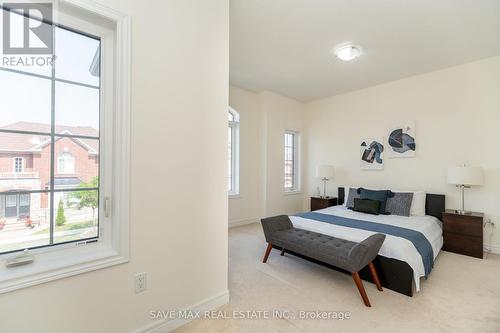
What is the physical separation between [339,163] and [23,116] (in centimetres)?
490

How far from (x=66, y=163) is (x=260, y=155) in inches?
150

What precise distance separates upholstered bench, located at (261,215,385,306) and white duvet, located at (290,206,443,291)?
5.9 inches

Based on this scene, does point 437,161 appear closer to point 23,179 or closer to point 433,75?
point 433,75

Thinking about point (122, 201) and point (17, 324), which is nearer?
point (17, 324)

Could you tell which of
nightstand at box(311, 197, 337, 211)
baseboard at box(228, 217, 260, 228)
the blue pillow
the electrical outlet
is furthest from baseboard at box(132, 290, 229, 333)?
nightstand at box(311, 197, 337, 211)

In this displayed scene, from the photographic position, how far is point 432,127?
3.76m

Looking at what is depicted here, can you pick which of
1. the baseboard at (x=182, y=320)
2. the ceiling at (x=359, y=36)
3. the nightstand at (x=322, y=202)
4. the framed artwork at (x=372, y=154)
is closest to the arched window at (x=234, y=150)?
the ceiling at (x=359, y=36)

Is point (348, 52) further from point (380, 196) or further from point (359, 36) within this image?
point (380, 196)

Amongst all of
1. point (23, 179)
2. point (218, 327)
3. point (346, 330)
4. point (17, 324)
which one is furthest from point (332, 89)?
point (17, 324)

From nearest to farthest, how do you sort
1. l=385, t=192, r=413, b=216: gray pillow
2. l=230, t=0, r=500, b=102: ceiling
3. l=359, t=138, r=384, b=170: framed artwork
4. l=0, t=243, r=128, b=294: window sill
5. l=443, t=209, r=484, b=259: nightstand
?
l=0, t=243, r=128, b=294: window sill < l=230, t=0, r=500, b=102: ceiling < l=443, t=209, r=484, b=259: nightstand < l=385, t=192, r=413, b=216: gray pillow < l=359, t=138, r=384, b=170: framed artwork

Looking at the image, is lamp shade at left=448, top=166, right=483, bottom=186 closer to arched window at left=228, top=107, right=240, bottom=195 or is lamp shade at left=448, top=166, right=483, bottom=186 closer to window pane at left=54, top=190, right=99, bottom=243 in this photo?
arched window at left=228, top=107, right=240, bottom=195

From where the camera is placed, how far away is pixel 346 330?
166 centimetres

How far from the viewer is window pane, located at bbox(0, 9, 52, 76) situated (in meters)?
1.27

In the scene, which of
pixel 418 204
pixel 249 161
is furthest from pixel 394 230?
pixel 249 161
